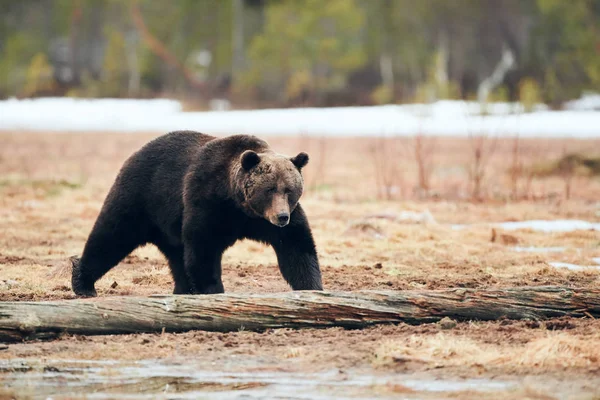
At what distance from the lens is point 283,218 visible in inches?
249

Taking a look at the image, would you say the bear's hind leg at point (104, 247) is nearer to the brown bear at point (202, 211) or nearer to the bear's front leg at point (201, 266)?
the brown bear at point (202, 211)

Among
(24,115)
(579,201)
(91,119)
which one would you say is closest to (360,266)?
(579,201)

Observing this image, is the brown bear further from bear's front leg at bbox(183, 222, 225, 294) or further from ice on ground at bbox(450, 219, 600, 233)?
ice on ground at bbox(450, 219, 600, 233)

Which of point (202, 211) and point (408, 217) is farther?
point (408, 217)

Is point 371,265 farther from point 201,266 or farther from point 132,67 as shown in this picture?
point 132,67

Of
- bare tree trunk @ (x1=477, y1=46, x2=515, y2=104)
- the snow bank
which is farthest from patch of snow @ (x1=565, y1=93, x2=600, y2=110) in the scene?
bare tree trunk @ (x1=477, y1=46, x2=515, y2=104)

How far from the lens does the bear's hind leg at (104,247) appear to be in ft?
24.0

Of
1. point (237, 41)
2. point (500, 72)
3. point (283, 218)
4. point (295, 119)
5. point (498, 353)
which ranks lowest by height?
point (498, 353)

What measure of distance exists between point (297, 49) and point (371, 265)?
39.7 m

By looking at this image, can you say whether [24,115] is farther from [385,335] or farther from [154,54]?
[385,335]

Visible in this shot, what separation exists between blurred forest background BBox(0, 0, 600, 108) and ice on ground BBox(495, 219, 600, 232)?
33.6m

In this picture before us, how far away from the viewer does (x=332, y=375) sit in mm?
5195

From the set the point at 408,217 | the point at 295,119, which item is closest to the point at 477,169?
the point at 408,217

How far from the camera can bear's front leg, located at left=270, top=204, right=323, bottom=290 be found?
674 centimetres
